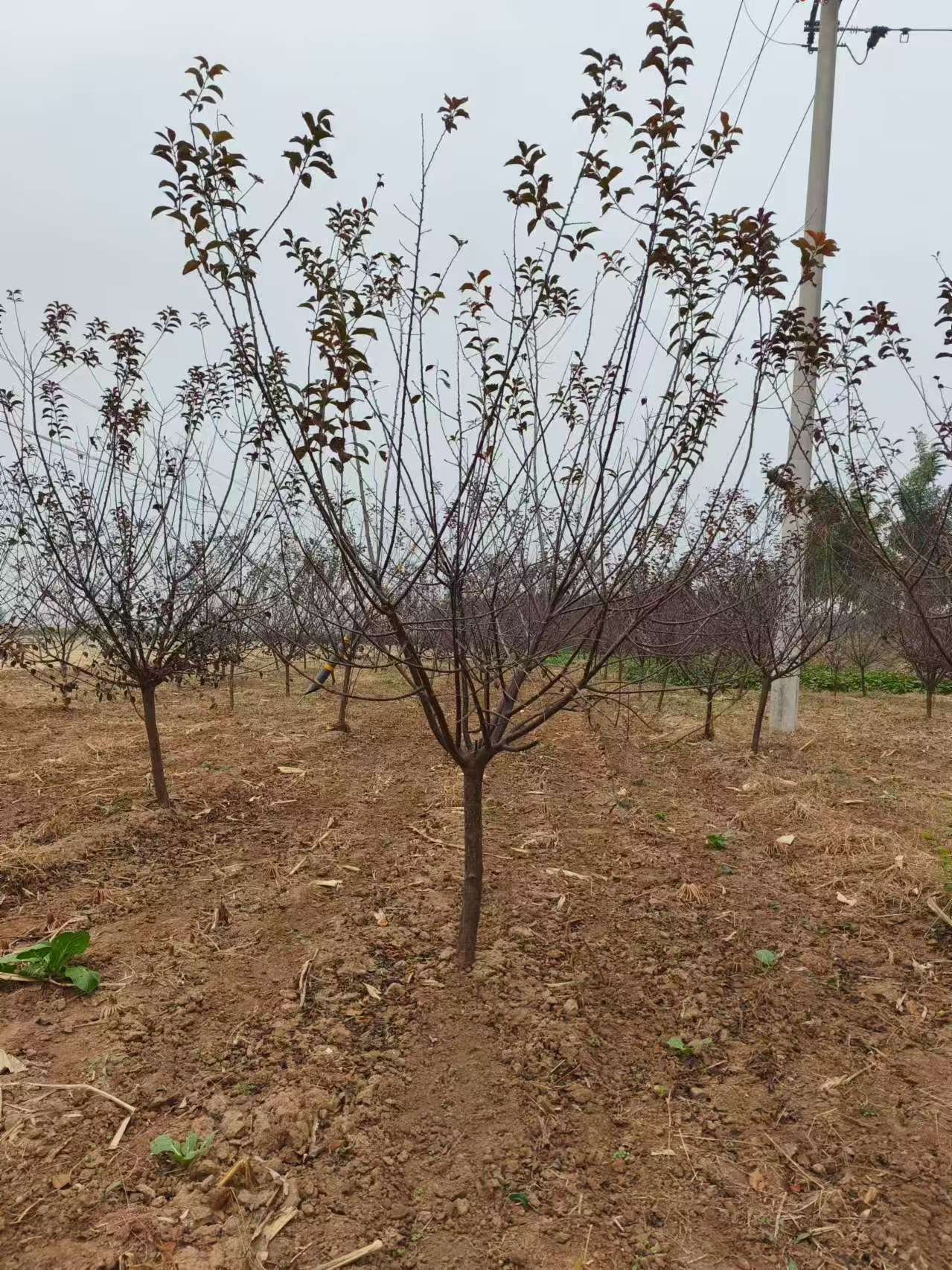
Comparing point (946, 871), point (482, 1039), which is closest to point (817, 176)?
point (946, 871)

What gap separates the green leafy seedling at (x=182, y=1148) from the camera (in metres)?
2.11

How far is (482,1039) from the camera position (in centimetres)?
274

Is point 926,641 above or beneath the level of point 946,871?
above

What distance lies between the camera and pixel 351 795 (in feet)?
19.4

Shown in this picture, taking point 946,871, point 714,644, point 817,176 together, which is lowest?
point 946,871

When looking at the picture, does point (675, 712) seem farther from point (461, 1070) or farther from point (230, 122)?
point (230, 122)

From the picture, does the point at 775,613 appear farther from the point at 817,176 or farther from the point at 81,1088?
the point at 81,1088

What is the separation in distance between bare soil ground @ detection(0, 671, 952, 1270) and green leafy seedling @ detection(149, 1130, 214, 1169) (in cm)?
4

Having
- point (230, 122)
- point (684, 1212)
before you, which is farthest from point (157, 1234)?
point (230, 122)

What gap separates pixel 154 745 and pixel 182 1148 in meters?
3.30

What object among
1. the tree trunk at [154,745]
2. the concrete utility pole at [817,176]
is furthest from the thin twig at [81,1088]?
the concrete utility pole at [817,176]

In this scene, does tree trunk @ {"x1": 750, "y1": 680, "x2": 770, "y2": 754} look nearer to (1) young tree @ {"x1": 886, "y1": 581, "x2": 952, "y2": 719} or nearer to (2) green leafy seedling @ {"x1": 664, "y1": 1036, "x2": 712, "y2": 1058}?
(1) young tree @ {"x1": 886, "y1": 581, "x2": 952, "y2": 719}

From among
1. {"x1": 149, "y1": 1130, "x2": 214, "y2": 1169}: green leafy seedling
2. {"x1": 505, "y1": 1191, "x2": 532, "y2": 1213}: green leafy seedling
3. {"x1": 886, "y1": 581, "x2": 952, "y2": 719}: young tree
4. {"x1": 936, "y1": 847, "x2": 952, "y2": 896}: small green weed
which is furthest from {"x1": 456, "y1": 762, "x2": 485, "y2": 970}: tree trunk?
{"x1": 886, "y1": 581, "x2": 952, "y2": 719}: young tree

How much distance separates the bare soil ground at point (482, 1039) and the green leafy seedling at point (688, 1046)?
1.2 inches
